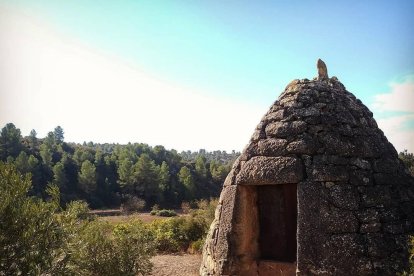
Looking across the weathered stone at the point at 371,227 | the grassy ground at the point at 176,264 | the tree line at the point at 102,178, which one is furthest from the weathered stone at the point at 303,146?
the tree line at the point at 102,178

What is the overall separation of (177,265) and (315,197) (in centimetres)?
800

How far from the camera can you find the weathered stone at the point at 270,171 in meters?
4.56

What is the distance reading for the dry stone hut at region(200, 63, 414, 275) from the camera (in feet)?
13.6

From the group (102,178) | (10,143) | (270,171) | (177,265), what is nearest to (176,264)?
(177,265)

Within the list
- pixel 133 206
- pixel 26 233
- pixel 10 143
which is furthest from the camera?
pixel 10 143

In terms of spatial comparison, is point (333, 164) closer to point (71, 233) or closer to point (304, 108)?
→ point (304, 108)

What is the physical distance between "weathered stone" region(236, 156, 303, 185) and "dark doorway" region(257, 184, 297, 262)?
1.89 feet

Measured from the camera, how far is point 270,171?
4.69 m

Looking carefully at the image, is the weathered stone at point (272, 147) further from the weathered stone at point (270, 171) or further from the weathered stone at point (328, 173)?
the weathered stone at point (328, 173)

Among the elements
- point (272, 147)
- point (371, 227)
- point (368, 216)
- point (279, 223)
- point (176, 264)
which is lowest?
point (176, 264)

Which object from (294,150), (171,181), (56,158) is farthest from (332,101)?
(56,158)

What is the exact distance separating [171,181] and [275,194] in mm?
46893

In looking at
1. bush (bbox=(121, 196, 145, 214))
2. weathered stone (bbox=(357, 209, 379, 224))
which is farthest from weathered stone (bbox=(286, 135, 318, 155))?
bush (bbox=(121, 196, 145, 214))

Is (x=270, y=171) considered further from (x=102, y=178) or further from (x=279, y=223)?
(x=102, y=178)
